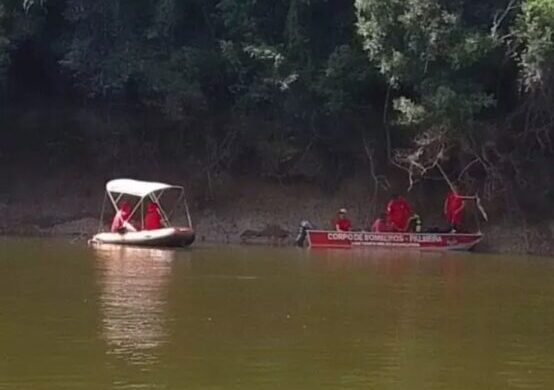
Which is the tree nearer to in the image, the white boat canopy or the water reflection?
the white boat canopy

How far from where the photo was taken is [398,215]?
106 ft

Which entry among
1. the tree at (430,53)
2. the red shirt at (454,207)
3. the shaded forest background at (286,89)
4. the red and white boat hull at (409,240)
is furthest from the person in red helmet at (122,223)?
the red shirt at (454,207)

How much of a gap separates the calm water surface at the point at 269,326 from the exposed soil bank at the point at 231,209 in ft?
31.6

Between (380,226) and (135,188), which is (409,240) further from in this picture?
(135,188)

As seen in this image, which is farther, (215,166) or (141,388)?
(215,166)

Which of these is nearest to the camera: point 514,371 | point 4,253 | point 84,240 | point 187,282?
point 514,371

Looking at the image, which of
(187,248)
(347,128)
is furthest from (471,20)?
(187,248)

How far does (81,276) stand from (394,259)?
8785 millimetres

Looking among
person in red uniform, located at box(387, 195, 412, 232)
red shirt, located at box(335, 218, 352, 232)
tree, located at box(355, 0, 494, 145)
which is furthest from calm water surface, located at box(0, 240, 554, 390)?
person in red uniform, located at box(387, 195, 412, 232)

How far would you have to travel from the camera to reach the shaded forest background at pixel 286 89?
2977cm

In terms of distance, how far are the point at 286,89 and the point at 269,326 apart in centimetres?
1822

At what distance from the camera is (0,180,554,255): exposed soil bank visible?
34438 millimetres

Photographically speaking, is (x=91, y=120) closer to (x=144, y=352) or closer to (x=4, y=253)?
(x=4, y=253)

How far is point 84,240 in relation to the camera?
32.5 m
